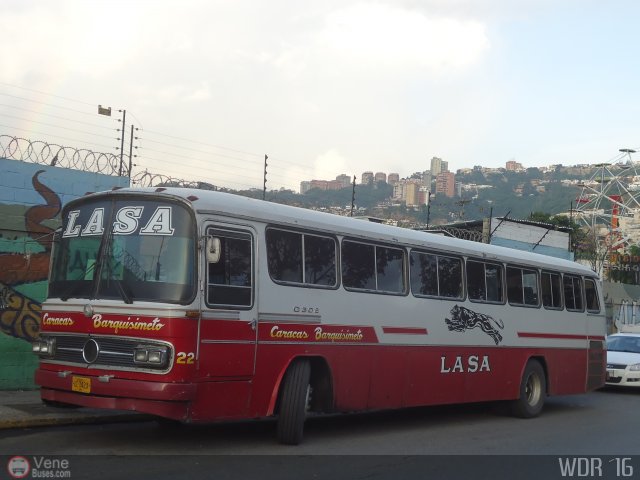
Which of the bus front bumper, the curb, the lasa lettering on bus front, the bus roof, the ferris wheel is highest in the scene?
the ferris wheel

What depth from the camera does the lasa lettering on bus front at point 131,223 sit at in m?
8.44

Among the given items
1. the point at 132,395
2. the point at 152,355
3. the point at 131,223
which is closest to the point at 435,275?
the point at 131,223

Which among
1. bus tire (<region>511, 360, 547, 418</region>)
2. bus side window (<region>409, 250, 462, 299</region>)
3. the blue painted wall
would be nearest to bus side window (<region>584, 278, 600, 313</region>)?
bus tire (<region>511, 360, 547, 418</region>)

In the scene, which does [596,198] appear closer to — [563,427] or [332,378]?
[563,427]

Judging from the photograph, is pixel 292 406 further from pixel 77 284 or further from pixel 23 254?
pixel 23 254

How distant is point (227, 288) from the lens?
8633mm

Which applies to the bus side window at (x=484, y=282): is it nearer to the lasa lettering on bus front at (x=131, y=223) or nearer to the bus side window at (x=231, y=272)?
the bus side window at (x=231, y=272)

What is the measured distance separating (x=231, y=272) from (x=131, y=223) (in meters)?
1.27

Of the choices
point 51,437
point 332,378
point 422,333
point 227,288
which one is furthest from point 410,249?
point 51,437

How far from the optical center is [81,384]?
831 centimetres

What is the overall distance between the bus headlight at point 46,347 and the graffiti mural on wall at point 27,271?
14.3 feet

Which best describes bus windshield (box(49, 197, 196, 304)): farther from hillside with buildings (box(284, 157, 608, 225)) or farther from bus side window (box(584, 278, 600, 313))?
bus side window (box(584, 278, 600, 313))

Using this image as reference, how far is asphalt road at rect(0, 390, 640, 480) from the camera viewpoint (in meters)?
8.24

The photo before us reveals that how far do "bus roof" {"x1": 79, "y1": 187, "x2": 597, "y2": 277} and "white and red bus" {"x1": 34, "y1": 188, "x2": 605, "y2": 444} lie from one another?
23 millimetres
